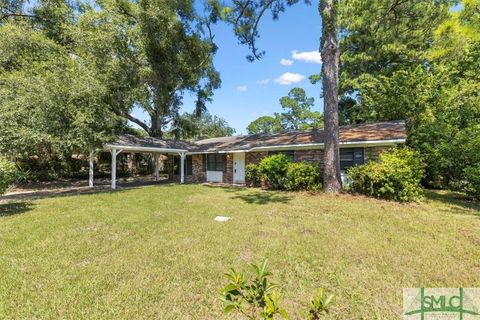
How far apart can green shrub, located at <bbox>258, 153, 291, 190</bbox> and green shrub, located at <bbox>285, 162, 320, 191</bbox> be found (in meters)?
0.61

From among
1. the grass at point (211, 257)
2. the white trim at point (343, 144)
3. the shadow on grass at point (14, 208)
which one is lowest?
the grass at point (211, 257)

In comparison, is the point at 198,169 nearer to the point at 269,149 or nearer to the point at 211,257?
the point at 269,149

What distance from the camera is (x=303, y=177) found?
12484 millimetres

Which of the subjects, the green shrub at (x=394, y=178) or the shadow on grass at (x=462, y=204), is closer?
the shadow on grass at (x=462, y=204)

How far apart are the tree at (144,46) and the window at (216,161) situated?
202 inches

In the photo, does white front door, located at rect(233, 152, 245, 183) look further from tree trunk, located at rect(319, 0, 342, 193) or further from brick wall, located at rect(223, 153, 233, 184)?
tree trunk, located at rect(319, 0, 342, 193)

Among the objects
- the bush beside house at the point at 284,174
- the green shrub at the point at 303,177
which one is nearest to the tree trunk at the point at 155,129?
the bush beside house at the point at 284,174

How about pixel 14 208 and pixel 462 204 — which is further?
pixel 462 204

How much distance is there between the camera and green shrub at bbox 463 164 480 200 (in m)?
9.54

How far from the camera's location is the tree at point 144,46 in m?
14.6

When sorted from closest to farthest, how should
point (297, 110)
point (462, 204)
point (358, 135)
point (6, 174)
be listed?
point (6, 174), point (462, 204), point (358, 135), point (297, 110)

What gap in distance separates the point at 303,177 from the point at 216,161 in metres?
8.24

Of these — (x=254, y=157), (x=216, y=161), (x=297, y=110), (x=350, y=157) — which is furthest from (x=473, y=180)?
(x=297, y=110)

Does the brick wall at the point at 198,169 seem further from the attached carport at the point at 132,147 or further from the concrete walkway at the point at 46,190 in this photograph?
the concrete walkway at the point at 46,190
